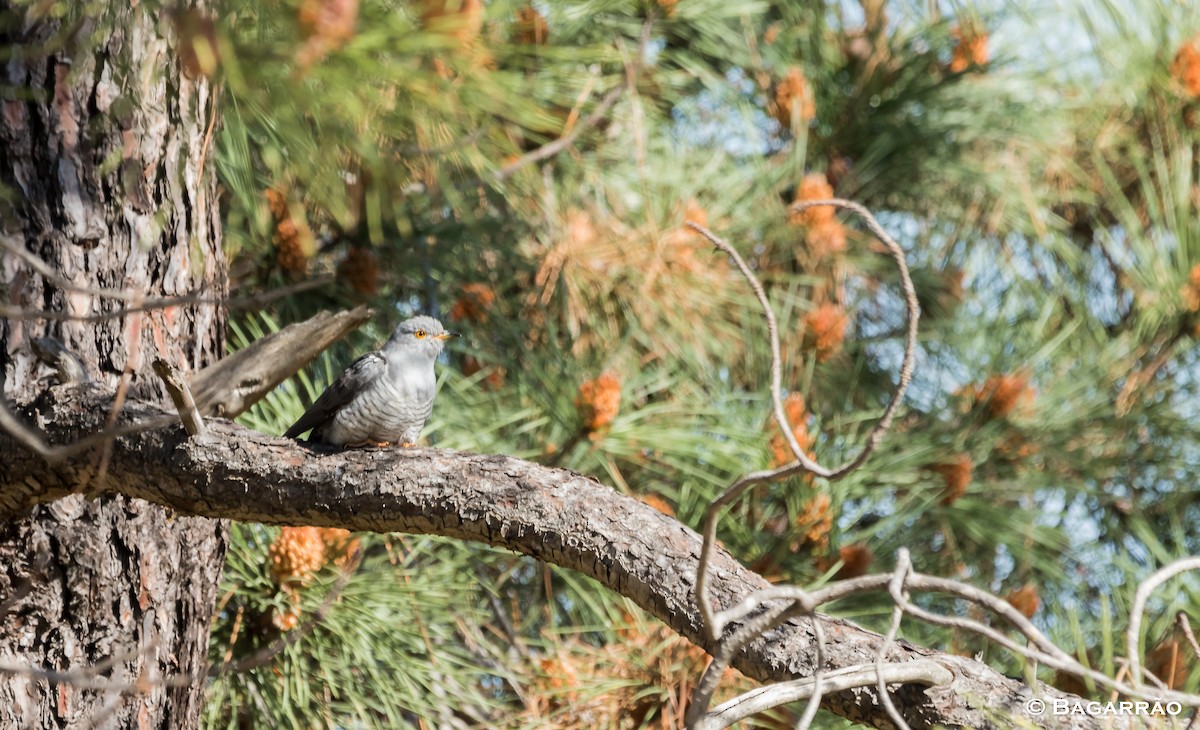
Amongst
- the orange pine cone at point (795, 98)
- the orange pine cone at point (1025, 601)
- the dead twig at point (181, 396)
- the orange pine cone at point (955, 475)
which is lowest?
the orange pine cone at point (1025, 601)

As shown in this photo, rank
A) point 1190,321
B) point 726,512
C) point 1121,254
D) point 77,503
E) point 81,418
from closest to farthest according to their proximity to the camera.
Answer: point 81,418 < point 77,503 < point 726,512 < point 1190,321 < point 1121,254

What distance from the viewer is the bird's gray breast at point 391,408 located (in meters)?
2.05

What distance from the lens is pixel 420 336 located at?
233 cm

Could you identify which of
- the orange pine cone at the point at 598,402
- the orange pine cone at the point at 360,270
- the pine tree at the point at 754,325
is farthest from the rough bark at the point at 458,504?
the orange pine cone at the point at 360,270

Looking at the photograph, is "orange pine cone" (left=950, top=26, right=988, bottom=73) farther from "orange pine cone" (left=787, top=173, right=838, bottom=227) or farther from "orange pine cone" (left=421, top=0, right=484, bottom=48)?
"orange pine cone" (left=421, top=0, right=484, bottom=48)

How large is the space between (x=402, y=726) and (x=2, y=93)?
121 centimetres

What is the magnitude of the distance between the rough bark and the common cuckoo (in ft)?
1.45

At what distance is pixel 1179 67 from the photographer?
3184mm

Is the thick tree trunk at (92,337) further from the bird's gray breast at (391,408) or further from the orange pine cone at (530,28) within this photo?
the orange pine cone at (530,28)

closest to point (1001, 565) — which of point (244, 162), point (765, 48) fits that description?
point (765, 48)

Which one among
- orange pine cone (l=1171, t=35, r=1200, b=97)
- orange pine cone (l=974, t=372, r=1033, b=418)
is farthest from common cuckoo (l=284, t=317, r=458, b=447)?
orange pine cone (l=1171, t=35, r=1200, b=97)

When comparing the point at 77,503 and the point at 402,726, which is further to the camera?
the point at 402,726

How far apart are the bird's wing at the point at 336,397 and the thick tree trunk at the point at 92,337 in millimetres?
371

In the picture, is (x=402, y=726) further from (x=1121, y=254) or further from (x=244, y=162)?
(x=1121, y=254)
